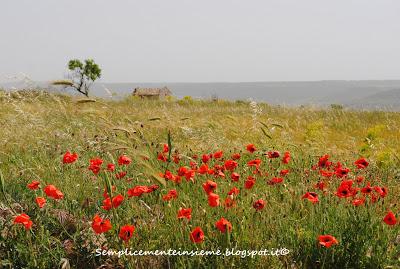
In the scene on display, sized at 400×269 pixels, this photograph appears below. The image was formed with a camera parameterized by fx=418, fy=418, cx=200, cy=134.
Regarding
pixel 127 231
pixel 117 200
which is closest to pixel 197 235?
pixel 127 231

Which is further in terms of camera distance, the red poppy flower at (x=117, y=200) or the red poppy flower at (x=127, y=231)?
the red poppy flower at (x=117, y=200)

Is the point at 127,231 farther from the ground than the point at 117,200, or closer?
closer

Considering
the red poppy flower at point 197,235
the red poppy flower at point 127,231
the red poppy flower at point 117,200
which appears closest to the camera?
the red poppy flower at point 197,235

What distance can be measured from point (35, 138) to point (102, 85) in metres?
1.54

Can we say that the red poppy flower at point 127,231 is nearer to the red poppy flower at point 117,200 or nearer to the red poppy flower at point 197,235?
the red poppy flower at point 117,200

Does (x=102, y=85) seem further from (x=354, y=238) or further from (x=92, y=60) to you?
(x=92, y=60)

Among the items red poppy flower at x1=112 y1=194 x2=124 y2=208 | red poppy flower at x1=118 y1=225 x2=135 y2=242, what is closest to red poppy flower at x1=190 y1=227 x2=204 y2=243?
red poppy flower at x1=118 y1=225 x2=135 y2=242

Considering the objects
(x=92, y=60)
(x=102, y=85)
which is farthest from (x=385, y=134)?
(x=92, y=60)

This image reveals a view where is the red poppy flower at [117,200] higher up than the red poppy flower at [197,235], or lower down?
higher up

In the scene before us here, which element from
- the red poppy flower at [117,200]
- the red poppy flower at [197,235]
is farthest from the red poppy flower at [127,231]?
the red poppy flower at [197,235]

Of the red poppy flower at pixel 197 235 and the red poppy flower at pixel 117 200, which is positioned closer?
the red poppy flower at pixel 197 235

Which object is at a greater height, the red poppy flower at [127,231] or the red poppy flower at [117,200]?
the red poppy flower at [117,200]

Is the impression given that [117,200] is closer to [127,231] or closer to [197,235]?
[127,231]

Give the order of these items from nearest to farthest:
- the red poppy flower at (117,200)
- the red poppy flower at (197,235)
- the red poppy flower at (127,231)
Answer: the red poppy flower at (197,235) < the red poppy flower at (127,231) < the red poppy flower at (117,200)
